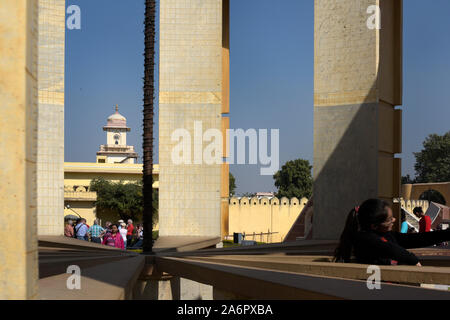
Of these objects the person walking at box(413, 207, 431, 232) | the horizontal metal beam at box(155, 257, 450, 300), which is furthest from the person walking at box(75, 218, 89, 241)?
the person walking at box(413, 207, 431, 232)

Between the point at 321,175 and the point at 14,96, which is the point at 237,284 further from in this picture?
the point at 321,175

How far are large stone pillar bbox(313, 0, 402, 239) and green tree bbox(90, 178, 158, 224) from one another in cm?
2813

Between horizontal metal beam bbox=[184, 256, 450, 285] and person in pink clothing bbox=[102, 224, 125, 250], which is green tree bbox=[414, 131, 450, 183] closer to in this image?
person in pink clothing bbox=[102, 224, 125, 250]

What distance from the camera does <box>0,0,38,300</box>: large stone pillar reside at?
2.36 metres

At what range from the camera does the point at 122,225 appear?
12945 millimetres

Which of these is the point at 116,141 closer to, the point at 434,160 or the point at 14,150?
the point at 434,160

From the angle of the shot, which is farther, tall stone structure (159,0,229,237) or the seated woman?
tall stone structure (159,0,229,237)

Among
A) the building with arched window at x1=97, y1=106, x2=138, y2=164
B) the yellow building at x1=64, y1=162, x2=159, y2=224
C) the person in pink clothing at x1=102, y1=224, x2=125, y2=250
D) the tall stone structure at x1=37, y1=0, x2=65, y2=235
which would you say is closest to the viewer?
the tall stone structure at x1=37, y1=0, x2=65, y2=235

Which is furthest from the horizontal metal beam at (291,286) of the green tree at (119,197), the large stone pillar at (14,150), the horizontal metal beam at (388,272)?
the green tree at (119,197)

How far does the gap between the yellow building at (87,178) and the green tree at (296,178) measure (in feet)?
74.4

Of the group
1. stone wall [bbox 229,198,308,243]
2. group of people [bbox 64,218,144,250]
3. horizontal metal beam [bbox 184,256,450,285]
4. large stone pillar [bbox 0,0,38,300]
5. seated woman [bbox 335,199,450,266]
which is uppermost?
large stone pillar [bbox 0,0,38,300]

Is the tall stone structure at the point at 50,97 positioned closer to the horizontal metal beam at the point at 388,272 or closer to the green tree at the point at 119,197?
the horizontal metal beam at the point at 388,272
